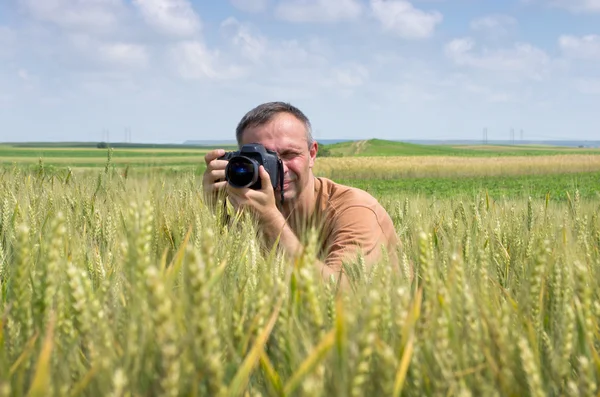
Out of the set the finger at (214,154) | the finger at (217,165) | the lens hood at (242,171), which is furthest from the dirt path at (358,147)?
the lens hood at (242,171)

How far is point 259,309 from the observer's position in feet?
3.15

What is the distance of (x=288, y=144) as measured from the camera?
9.81ft

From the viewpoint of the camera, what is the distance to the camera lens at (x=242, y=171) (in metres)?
2.52

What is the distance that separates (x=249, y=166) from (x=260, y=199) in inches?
5.9

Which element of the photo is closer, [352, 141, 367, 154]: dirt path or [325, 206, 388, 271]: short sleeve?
[325, 206, 388, 271]: short sleeve

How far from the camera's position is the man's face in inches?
117

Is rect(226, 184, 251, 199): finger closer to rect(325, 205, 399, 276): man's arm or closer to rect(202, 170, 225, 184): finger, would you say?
rect(202, 170, 225, 184): finger

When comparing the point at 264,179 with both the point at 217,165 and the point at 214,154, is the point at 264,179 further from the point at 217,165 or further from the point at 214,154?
the point at 214,154

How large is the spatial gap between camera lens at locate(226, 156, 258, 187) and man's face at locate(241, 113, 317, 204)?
394 millimetres

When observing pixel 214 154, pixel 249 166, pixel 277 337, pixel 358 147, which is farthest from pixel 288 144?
pixel 358 147

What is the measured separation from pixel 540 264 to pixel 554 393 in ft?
0.66

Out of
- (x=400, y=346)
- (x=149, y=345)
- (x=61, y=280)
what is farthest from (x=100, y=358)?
(x=61, y=280)

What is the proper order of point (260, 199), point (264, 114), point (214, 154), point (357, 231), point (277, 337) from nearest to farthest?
point (277, 337) < point (260, 199) < point (357, 231) < point (214, 154) < point (264, 114)

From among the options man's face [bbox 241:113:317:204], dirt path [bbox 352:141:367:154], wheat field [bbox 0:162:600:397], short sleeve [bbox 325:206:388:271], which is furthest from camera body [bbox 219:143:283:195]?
dirt path [bbox 352:141:367:154]
